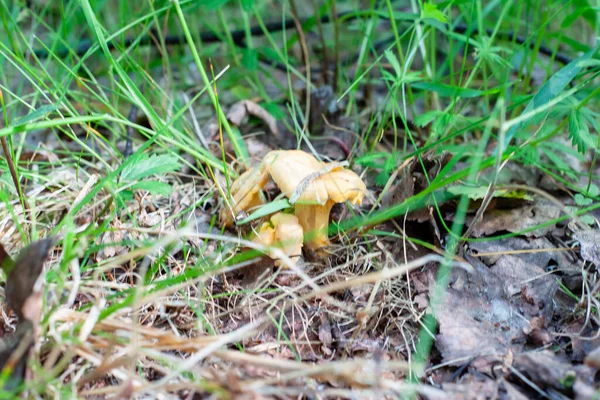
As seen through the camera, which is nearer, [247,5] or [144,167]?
[144,167]

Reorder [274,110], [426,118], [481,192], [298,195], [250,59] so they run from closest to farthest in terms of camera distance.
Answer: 1. [298,195]
2. [481,192]
3. [426,118]
4. [274,110]
5. [250,59]

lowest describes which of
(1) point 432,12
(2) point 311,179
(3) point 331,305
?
(3) point 331,305

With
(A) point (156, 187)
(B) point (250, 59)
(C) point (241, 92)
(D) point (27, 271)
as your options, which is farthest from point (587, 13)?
(D) point (27, 271)

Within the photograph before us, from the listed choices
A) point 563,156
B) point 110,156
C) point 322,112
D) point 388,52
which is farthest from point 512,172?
point 110,156

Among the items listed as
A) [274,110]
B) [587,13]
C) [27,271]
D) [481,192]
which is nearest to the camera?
[27,271]

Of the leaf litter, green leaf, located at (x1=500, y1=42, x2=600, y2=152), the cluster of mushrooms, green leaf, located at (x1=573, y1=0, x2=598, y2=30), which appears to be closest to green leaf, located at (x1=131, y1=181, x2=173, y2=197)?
the leaf litter

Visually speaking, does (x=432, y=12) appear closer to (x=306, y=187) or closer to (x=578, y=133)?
(x=578, y=133)

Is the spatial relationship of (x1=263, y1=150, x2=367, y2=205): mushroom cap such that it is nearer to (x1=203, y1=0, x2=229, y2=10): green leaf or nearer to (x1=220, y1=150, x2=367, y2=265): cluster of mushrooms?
(x1=220, y1=150, x2=367, y2=265): cluster of mushrooms

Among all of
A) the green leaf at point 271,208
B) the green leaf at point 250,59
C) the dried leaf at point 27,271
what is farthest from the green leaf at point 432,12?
the dried leaf at point 27,271

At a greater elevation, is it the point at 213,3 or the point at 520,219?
the point at 213,3
